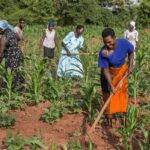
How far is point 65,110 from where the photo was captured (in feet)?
25.7

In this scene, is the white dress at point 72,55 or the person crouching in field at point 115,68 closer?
the person crouching in field at point 115,68

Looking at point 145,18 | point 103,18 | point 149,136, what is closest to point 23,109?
point 149,136

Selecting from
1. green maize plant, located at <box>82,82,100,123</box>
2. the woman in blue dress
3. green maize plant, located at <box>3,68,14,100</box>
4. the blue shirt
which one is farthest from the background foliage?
the blue shirt

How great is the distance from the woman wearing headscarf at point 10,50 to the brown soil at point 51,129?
2.59 ft

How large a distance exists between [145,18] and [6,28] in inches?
1444

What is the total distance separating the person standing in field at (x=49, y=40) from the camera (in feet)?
38.5

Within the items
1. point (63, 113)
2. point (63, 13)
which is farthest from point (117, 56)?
point (63, 13)

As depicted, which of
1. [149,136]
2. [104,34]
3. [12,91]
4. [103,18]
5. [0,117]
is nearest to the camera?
[149,136]

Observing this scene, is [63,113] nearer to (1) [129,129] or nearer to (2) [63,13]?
(1) [129,129]

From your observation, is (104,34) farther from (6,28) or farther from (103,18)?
(103,18)

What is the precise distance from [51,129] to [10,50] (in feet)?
5.66

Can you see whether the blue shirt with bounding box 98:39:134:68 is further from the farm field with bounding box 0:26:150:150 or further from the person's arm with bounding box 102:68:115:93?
the farm field with bounding box 0:26:150:150

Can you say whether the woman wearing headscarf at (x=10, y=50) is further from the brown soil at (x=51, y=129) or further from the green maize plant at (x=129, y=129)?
the green maize plant at (x=129, y=129)

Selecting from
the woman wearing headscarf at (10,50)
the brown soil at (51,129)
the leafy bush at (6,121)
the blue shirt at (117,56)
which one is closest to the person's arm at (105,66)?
the blue shirt at (117,56)
